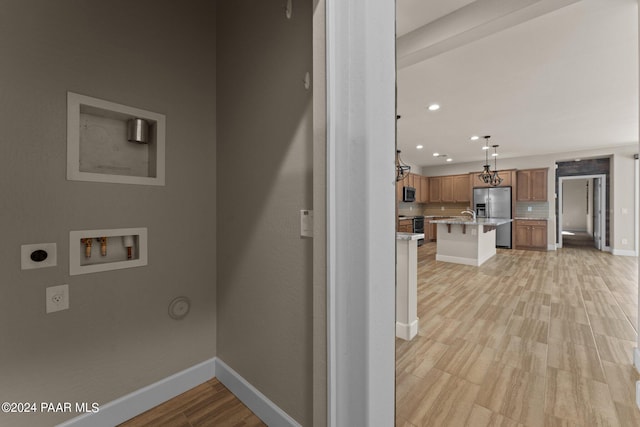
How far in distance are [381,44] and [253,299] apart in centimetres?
131

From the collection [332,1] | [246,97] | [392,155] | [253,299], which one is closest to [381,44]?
[332,1]

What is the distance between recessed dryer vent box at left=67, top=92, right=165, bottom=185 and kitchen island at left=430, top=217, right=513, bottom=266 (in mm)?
5213

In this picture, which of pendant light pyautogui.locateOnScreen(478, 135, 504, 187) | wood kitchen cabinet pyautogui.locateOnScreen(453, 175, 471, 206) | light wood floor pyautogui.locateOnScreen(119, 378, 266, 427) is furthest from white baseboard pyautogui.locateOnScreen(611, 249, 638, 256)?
light wood floor pyautogui.locateOnScreen(119, 378, 266, 427)

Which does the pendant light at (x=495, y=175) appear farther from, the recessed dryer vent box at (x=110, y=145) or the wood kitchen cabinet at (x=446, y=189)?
the recessed dryer vent box at (x=110, y=145)

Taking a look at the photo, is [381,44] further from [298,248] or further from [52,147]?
[52,147]

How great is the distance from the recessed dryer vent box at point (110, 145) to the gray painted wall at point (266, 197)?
37 centimetres

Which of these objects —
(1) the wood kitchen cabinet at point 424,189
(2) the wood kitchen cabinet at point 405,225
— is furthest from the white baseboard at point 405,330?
(1) the wood kitchen cabinet at point 424,189

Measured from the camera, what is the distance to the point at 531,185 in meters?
7.35

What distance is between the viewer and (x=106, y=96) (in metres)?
1.37

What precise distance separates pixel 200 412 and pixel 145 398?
1.04 ft

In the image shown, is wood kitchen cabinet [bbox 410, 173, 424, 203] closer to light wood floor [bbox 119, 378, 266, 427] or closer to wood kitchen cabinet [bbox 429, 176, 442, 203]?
wood kitchen cabinet [bbox 429, 176, 442, 203]

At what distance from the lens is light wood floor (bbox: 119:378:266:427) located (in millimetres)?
1405

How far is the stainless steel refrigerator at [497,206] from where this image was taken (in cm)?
749

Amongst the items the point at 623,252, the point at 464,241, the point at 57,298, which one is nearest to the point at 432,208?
the point at 464,241
